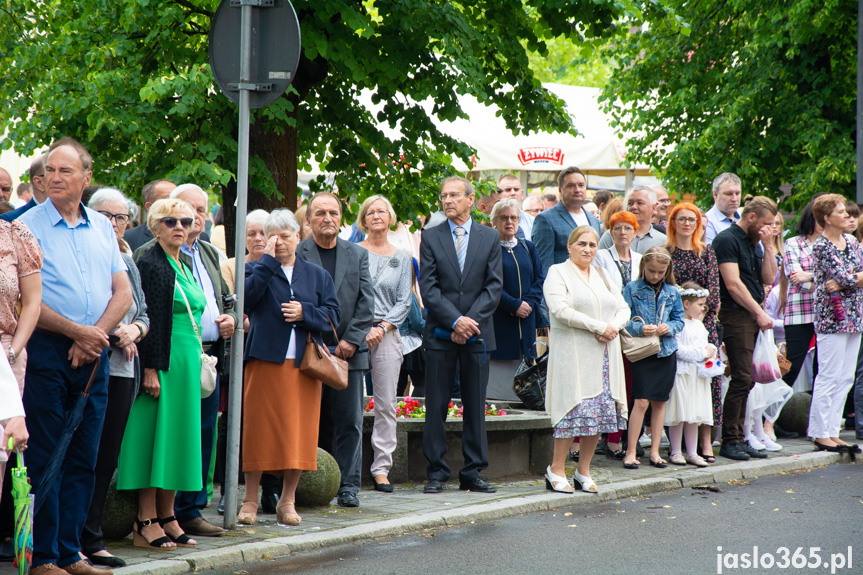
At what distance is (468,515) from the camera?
310 inches

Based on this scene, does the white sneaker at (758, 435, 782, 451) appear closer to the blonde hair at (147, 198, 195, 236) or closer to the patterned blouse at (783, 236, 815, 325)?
the patterned blouse at (783, 236, 815, 325)

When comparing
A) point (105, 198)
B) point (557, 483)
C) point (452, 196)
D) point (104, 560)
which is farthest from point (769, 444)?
point (104, 560)

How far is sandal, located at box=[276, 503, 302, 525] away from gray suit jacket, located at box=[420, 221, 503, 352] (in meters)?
2.07

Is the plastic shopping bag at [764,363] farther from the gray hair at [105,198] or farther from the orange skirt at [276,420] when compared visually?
the gray hair at [105,198]

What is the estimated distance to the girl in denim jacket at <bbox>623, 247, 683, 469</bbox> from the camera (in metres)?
10.2

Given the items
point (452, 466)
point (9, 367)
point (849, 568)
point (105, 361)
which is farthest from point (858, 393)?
point (9, 367)

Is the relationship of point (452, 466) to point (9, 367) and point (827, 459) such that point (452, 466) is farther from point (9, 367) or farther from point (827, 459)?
point (9, 367)

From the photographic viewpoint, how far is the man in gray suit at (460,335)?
8930 mm

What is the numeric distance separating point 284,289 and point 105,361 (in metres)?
1.78

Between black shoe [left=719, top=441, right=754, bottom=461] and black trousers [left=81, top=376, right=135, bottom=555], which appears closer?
black trousers [left=81, top=376, right=135, bottom=555]

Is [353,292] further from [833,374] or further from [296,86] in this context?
[833,374]

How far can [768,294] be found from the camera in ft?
42.6

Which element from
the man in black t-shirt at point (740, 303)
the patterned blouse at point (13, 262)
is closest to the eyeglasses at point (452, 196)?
the man in black t-shirt at point (740, 303)

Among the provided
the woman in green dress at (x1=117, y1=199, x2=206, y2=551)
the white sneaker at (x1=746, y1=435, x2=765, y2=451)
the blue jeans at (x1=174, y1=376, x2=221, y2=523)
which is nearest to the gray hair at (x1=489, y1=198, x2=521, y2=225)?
the white sneaker at (x1=746, y1=435, x2=765, y2=451)
